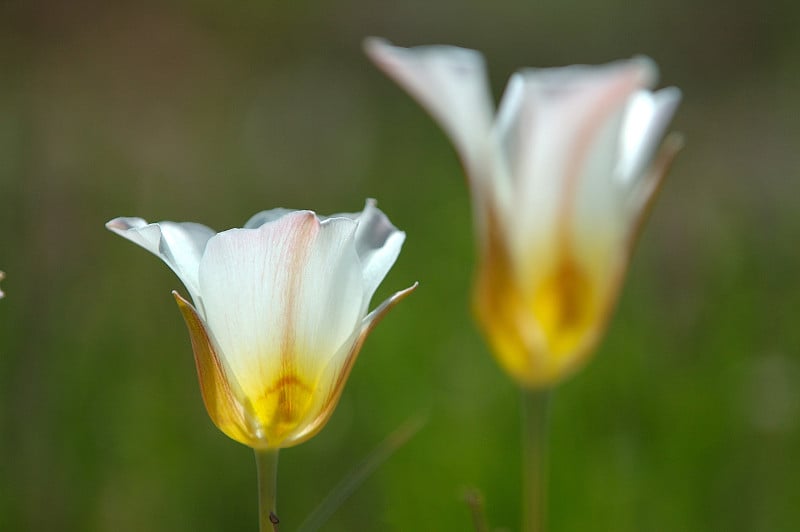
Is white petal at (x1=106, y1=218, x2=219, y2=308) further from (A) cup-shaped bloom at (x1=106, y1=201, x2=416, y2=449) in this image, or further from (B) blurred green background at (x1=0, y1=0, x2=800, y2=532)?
(B) blurred green background at (x1=0, y1=0, x2=800, y2=532)

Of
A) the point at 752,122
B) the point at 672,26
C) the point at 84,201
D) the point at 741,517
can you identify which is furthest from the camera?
the point at 672,26

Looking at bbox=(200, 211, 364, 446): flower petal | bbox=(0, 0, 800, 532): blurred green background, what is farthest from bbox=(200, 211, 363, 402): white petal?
bbox=(0, 0, 800, 532): blurred green background

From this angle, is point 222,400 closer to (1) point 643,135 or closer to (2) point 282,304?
(2) point 282,304

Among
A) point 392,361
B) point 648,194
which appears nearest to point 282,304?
point 648,194

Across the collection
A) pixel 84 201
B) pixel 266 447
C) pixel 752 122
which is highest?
pixel 266 447

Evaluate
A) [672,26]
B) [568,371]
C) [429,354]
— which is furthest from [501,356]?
[672,26]

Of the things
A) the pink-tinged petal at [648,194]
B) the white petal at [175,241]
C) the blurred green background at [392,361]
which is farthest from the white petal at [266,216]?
the blurred green background at [392,361]

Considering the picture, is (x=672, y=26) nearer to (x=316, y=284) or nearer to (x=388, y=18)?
(x=388, y=18)
